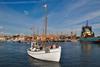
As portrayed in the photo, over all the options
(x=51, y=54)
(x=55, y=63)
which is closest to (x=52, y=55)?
(x=51, y=54)

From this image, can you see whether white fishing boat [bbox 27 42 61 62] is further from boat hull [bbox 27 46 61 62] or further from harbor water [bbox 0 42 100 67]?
harbor water [bbox 0 42 100 67]

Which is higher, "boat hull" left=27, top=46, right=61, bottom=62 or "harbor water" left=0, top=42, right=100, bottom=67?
"boat hull" left=27, top=46, right=61, bottom=62

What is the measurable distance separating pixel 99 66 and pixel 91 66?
6.13ft

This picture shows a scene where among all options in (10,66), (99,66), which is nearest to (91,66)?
(99,66)

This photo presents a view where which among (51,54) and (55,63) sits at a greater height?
(51,54)

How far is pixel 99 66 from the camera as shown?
42344 mm

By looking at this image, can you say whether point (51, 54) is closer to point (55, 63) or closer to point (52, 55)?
point (52, 55)

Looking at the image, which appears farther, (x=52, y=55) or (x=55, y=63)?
(x=52, y=55)

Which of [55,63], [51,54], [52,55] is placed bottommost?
[55,63]

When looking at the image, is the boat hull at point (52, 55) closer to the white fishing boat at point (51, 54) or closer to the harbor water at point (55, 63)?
the white fishing boat at point (51, 54)

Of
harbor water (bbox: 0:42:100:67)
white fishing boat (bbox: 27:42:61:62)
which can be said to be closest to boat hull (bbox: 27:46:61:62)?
white fishing boat (bbox: 27:42:61:62)

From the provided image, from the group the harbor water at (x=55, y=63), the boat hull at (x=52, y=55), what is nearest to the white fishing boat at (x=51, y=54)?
the boat hull at (x=52, y=55)

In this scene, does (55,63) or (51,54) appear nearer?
(55,63)

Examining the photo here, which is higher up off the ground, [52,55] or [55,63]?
[52,55]
